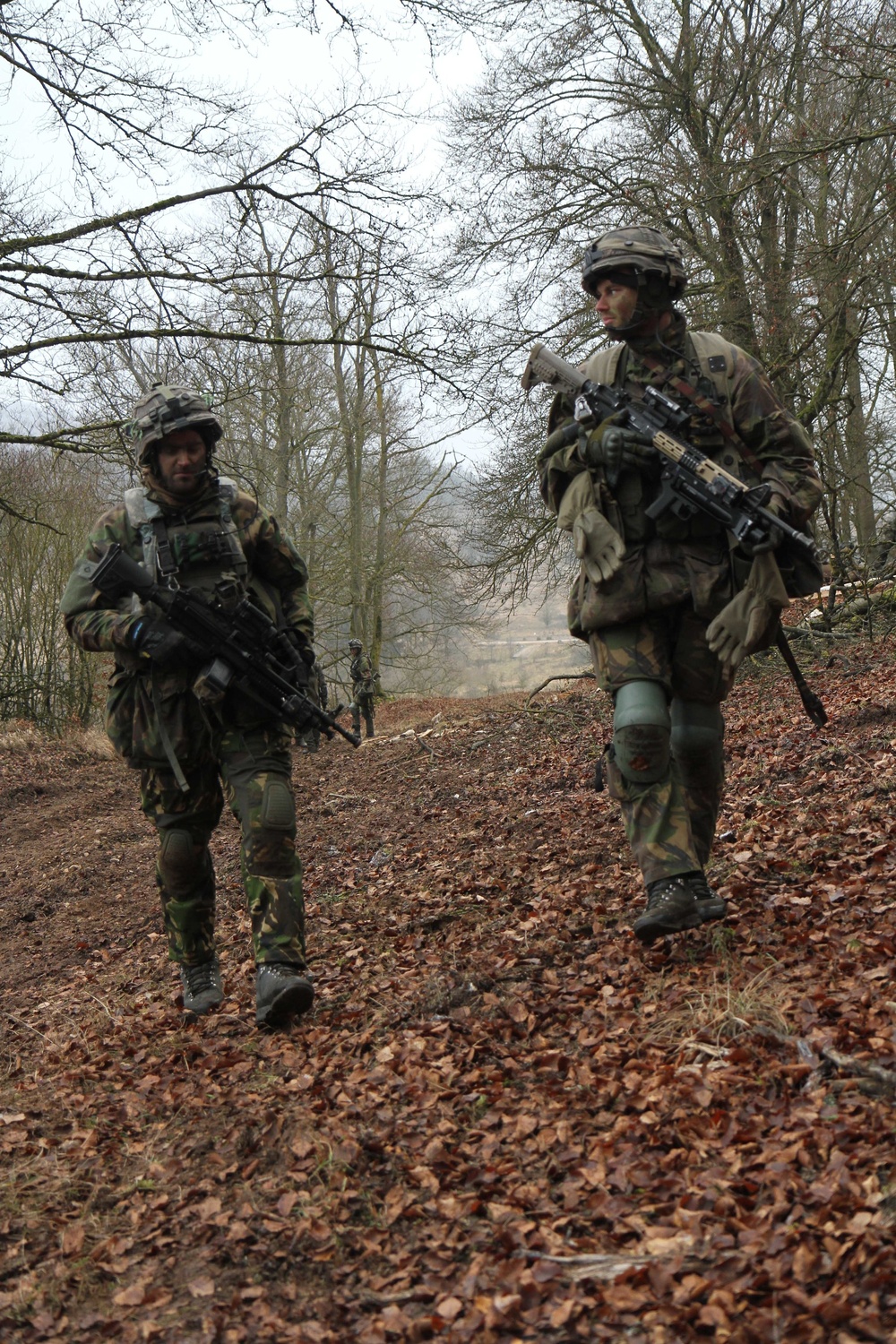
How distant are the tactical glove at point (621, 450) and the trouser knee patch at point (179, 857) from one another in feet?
7.03

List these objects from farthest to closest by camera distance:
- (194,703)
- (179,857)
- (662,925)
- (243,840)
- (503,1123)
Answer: (179,857) < (194,703) < (243,840) < (662,925) < (503,1123)

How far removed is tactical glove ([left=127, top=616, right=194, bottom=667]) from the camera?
14.2ft

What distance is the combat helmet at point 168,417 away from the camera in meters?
4.34

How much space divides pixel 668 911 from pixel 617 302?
2.10m

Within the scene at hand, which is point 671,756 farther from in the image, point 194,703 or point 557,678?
point 557,678

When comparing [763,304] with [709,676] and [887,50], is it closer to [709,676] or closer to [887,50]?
[887,50]

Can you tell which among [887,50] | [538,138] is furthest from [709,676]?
[538,138]

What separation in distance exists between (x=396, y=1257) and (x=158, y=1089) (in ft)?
5.01

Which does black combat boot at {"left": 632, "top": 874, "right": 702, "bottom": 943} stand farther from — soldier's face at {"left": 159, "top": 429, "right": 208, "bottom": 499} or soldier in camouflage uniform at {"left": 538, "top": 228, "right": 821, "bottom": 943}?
soldier's face at {"left": 159, "top": 429, "right": 208, "bottom": 499}

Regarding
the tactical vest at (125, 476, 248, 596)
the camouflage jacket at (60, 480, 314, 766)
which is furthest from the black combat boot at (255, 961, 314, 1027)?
the tactical vest at (125, 476, 248, 596)

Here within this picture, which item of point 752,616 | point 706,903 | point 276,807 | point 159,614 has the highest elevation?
point 159,614

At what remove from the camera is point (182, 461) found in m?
4.42

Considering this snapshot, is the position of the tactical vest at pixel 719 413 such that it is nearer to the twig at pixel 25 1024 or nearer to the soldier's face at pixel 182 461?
the soldier's face at pixel 182 461

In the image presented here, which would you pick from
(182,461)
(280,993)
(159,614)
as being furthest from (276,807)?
(182,461)
